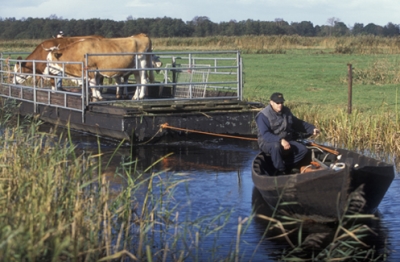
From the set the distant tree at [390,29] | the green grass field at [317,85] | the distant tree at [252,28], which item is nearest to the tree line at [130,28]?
the distant tree at [252,28]

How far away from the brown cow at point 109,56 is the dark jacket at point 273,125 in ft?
21.9

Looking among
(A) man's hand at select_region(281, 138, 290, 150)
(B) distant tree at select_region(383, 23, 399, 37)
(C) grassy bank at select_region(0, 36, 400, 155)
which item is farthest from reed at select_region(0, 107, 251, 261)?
(B) distant tree at select_region(383, 23, 399, 37)

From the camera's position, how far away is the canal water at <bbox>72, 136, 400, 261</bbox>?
26.9 ft

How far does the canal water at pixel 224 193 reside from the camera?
8211mm

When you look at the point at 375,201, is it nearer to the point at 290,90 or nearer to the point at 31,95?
the point at 31,95

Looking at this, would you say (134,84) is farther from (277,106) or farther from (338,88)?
(338,88)

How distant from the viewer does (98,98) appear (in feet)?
55.3

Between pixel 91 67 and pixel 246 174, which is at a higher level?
pixel 91 67

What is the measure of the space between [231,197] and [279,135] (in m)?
1.12

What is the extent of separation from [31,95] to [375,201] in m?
11.8

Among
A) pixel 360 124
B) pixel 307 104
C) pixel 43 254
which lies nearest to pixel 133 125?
pixel 360 124

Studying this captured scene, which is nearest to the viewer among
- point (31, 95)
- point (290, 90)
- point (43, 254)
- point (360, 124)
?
point (43, 254)

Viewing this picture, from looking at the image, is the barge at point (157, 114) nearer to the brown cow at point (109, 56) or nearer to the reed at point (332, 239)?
the brown cow at point (109, 56)

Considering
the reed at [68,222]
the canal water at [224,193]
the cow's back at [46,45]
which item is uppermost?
the cow's back at [46,45]
